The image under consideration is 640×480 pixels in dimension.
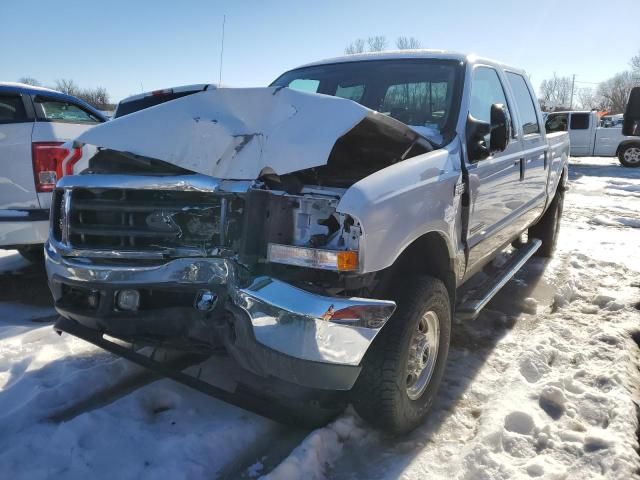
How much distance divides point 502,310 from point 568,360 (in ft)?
3.60

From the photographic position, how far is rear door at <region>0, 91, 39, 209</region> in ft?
13.7

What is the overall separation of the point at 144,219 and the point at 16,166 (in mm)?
2289

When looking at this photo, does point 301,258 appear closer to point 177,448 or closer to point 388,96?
point 177,448

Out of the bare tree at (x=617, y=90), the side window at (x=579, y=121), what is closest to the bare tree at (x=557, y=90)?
the bare tree at (x=617, y=90)

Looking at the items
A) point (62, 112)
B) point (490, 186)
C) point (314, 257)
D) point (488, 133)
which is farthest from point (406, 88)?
point (62, 112)

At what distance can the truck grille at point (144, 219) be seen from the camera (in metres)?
2.44

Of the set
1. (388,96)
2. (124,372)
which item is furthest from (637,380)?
(124,372)

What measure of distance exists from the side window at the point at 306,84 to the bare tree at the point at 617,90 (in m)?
70.1

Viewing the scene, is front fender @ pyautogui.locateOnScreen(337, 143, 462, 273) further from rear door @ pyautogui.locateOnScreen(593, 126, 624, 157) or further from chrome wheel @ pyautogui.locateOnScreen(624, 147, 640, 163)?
rear door @ pyautogui.locateOnScreen(593, 126, 624, 157)

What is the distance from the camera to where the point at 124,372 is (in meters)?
3.26

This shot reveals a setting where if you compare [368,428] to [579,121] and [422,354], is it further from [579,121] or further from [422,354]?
[579,121]

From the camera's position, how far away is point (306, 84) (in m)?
4.27

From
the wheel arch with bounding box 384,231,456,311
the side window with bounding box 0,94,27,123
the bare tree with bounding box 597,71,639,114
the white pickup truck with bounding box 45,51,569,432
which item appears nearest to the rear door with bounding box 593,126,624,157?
the white pickup truck with bounding box 45,51,569,432

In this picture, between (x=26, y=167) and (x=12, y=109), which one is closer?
(x=26, y=167)
